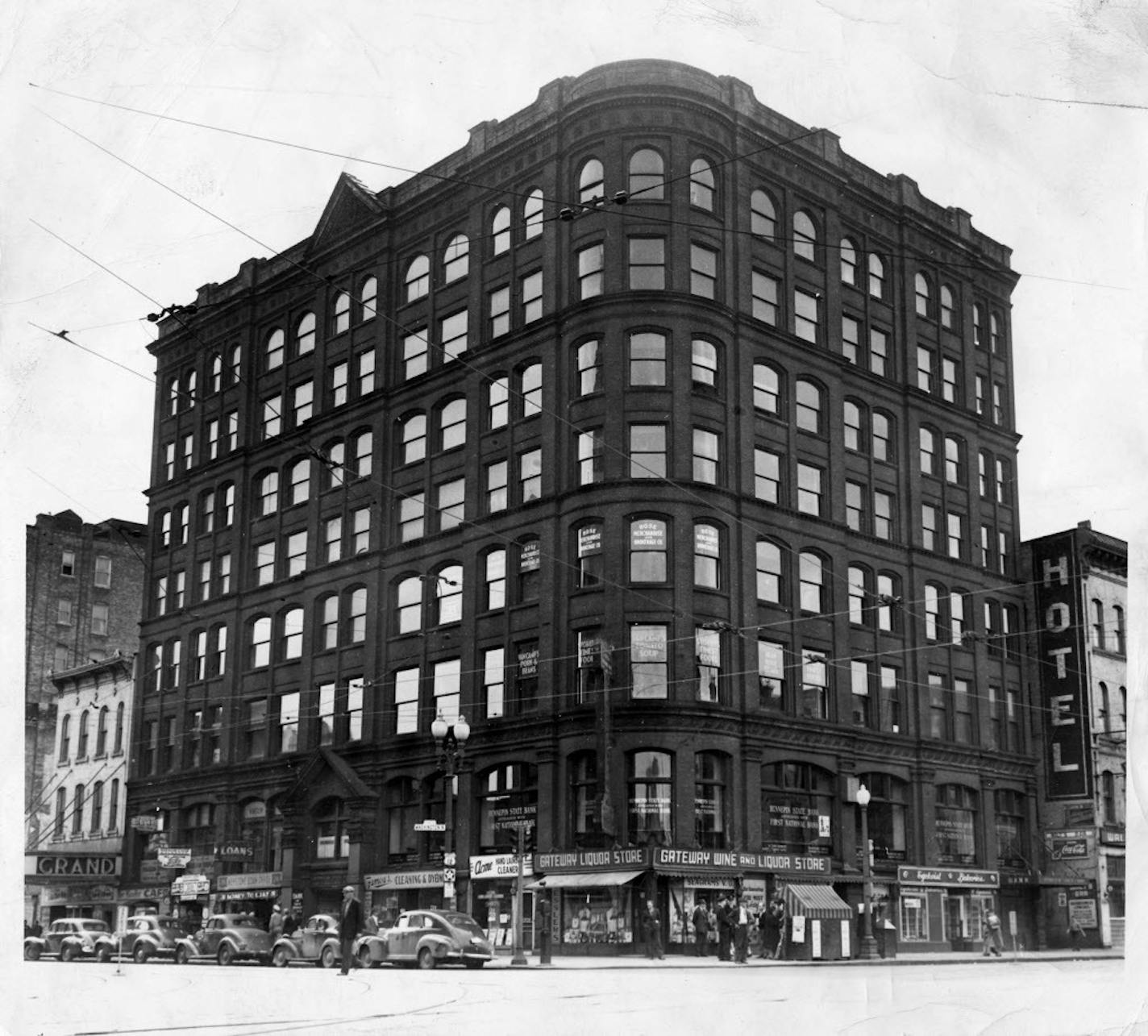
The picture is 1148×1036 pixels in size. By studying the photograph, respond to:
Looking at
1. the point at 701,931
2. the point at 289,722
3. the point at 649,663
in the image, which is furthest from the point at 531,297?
the point at 701,931

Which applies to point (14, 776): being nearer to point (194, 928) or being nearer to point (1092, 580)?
point (194, 928)

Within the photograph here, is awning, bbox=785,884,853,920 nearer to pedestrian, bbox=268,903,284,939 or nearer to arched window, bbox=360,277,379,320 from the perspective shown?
pedestrian, bbox=268,903,284,939

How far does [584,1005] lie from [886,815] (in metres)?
32.8

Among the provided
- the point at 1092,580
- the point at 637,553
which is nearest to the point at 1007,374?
the point at 1092,580

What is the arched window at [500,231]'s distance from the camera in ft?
168

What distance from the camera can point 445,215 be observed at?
53.4m

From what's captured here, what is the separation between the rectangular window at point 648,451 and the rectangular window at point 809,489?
6.43 metres

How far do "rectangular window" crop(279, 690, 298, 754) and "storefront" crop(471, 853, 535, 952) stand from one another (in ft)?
39.1

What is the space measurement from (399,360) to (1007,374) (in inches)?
1009

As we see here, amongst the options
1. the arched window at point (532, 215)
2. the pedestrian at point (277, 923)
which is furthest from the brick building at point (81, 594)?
the arched window at point (532, 215)

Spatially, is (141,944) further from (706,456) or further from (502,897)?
(706,456)

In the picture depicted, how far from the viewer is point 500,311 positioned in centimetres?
5119

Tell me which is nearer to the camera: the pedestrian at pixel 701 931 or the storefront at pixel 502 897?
the pedestrian at pixel 701 931

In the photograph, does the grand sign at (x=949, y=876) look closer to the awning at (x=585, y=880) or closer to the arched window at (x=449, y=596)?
Result: the awning at (x=585, y=880)
